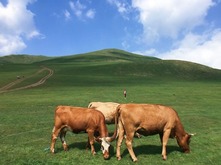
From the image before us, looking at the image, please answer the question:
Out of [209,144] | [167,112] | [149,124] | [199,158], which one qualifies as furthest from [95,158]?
[209,144]

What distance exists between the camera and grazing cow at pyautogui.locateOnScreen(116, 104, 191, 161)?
55.5 ft

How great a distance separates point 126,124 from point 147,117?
1304 mm

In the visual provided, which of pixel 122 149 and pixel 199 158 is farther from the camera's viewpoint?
pixel 122 149

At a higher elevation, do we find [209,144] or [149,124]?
[149,124]

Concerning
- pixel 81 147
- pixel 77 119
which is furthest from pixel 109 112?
pixel 77 119

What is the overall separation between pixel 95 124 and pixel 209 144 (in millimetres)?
8721

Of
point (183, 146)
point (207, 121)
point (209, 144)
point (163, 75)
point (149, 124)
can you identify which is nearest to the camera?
point (149, 124)

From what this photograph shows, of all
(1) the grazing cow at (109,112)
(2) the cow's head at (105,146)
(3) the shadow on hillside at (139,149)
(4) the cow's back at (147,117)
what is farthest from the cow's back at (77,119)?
(1) the grazing cow at (109,112)

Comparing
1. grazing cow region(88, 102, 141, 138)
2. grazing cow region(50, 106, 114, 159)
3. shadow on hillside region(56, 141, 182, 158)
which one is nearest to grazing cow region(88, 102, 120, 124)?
grazing cow region(88, 102, 141, 138)

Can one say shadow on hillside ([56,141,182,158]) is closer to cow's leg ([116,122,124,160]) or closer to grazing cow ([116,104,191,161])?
cow's leg ([116,122,124,160])

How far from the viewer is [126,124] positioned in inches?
667

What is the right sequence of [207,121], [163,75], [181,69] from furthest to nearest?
[181,69] → [163,75] → [207,121]

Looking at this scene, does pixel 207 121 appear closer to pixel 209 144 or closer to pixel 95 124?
pixel 209 144

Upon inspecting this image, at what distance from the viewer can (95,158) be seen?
57.0ft
